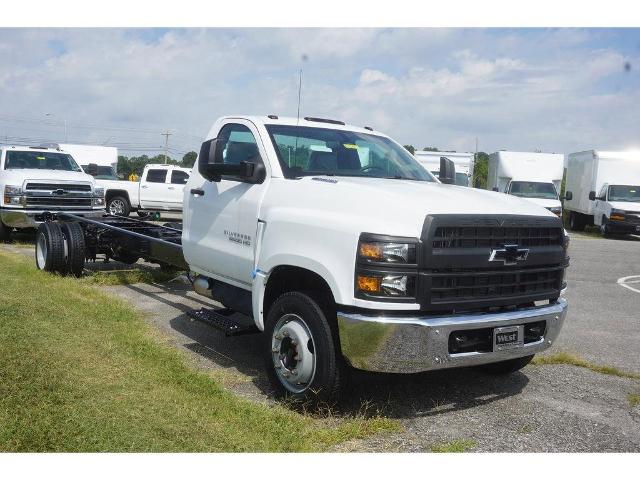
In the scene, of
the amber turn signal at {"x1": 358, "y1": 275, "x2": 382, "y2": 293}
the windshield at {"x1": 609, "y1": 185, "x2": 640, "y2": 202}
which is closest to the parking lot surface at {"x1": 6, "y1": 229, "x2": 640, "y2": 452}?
the amber turn signal at {"x1": 358, "y1": 275, "x2": 382, "y2": 293}

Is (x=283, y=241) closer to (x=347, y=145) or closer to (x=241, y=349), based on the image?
(x=347, y=145)

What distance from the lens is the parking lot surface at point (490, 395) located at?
13.8 feet

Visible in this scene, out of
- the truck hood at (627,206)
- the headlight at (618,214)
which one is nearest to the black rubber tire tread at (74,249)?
the headlight at (618,214)

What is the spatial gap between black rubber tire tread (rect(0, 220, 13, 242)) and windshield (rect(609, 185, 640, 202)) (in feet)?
60.0

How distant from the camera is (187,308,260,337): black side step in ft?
17.2

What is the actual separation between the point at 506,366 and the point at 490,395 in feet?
1.57

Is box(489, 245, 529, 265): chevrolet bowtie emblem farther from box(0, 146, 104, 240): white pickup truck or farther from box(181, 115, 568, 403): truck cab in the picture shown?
box(0, 146, 104, 240): white pickup truck

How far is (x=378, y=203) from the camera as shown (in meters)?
4.23

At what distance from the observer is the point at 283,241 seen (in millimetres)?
4645

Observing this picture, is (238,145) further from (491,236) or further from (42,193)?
(42,193)

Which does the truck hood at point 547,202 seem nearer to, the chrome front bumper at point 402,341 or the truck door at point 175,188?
the truck door at point 175,188

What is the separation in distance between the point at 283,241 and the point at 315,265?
44 centimetres

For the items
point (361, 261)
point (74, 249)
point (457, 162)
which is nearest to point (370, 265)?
point (361, 261)

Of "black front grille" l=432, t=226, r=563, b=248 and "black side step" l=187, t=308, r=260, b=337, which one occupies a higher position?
"black front grille" l=432, t=226, r=563, b=248
